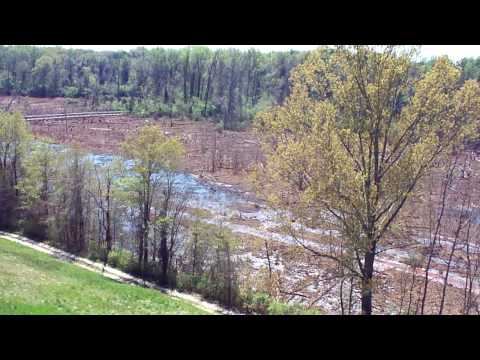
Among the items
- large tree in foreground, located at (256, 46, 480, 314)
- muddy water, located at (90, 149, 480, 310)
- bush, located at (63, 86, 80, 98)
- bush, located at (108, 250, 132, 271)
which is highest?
bush, located at (63, 86, 80, 98)

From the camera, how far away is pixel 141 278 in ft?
78.4


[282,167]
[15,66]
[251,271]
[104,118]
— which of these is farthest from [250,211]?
[15,66]

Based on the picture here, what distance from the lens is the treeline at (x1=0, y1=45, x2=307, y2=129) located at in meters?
82.6

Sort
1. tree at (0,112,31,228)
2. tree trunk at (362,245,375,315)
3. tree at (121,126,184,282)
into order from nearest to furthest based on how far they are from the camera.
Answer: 1. tree trunk at (362,245,375,315)
2. tree at (121,126,184,282)
3. tree at (0,112,31,228)

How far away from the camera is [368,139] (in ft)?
46.9

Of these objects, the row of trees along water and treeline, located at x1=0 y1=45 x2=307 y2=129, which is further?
treeline, located at x1=0 y1=45 x2=307 y2=129

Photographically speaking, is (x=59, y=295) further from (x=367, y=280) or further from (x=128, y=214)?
(x=128, y=214)

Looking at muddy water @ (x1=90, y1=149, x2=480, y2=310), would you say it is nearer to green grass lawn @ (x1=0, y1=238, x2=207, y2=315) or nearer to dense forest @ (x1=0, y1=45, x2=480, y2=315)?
dense forest @ (x1=0, y1=45, x2=480, y2=315)

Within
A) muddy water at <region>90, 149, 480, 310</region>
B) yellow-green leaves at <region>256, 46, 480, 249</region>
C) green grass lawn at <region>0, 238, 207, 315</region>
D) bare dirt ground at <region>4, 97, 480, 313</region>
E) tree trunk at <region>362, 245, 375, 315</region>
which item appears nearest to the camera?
green grass lawn at <region>0, 238, 207, 315</region>

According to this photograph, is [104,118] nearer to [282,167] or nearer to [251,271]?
[251,271]

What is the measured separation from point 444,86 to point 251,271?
46.0ft

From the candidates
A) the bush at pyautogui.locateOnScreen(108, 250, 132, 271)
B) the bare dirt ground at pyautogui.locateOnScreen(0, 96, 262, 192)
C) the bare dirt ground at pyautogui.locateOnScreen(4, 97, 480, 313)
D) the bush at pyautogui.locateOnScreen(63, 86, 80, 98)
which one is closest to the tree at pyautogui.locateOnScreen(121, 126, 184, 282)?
the bush at pyautogui.locateOnScreen(108, 250, 132, 271)

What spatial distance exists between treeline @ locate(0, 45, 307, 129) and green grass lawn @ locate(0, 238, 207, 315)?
5338 centimetres

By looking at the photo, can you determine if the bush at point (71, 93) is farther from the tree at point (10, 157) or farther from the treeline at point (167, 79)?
the tree at point (10, 157)
